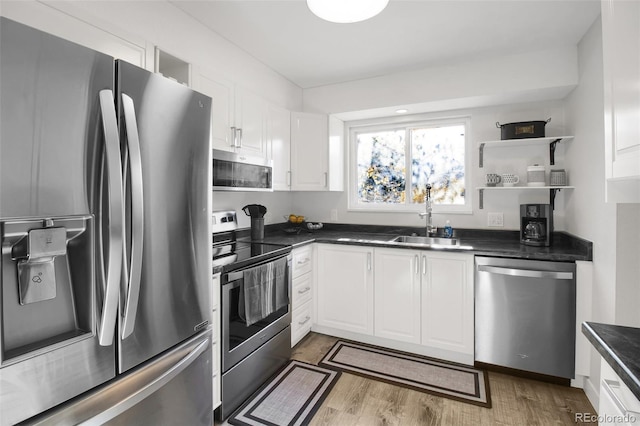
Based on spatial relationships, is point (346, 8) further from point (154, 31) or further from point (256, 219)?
point (256, 219)

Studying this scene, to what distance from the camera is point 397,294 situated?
2.66 meters

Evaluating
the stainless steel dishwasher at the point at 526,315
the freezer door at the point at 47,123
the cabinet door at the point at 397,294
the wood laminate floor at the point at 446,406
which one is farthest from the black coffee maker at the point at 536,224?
the freezer door at the point at 47,123

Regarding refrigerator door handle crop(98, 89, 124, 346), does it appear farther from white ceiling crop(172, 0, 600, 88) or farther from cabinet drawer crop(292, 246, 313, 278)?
cabinet drawer crop(292, 246, 313, 278)

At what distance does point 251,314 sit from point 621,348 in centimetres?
171

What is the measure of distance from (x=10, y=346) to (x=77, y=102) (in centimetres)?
68

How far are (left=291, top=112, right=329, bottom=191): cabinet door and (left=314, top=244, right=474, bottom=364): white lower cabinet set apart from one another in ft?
2.32

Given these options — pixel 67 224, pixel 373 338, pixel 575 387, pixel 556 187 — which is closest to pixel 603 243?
pixel 556 187

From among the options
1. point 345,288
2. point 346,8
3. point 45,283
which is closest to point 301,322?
point 345,288

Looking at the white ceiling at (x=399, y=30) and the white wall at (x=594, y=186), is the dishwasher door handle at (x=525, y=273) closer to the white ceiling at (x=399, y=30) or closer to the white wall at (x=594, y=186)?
the white wall at (x=594, y=186)

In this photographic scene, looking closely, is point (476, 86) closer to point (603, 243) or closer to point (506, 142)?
point (506, 142)

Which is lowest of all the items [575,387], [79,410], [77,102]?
[575,387]

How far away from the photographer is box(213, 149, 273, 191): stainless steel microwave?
2096 millimetres

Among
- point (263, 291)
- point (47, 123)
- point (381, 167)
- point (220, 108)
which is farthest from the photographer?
point (381, 167)

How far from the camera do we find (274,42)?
8.19 ft
